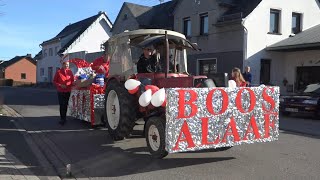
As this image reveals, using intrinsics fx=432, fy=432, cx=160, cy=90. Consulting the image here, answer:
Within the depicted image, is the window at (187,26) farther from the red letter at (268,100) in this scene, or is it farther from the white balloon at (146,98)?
the white balloon at (146,98)

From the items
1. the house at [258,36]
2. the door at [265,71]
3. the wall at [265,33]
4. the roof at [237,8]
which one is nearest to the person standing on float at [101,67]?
the house at [258,36]

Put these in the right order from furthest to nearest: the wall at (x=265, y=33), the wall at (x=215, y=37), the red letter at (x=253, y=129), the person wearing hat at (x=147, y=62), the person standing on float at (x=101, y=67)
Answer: the wall at (x=215, y=37) → the wall at (x=265, y=33) → the person standing on float at (x=101, y=67) → the person wearing hat at (x=147, y=62) → the red letter at (x=253, y=129)

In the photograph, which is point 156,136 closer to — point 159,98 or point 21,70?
point 159,98

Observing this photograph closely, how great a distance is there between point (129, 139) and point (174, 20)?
21417 millimetres

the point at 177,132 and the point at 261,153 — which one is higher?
the point at 177,132

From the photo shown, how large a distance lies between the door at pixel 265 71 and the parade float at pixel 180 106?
53.3 feet

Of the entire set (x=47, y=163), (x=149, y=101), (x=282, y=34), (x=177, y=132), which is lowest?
(x=47, y=163)

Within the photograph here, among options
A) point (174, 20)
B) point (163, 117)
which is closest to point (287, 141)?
point (163, 117)

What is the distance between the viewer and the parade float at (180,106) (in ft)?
23.4

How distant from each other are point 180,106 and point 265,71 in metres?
19.3

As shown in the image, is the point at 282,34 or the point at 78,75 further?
the point at 282,34

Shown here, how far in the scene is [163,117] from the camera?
7.45m

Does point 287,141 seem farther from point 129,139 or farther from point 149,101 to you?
point 149,101

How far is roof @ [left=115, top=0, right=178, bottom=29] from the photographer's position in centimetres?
3391
